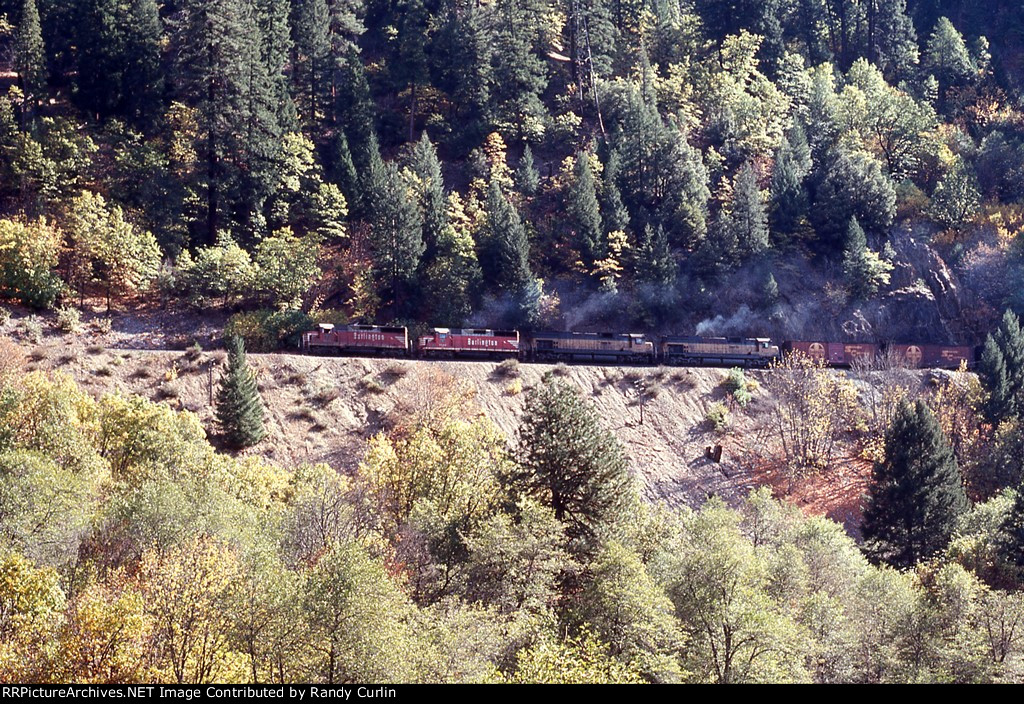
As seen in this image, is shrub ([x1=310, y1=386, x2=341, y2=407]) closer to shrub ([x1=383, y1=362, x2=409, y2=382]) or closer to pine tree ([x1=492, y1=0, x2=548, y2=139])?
shrub ([x1=383, y1=362, x2=409, y2=382])

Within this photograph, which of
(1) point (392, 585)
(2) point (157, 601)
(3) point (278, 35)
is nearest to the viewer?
(2) point (157, 601)

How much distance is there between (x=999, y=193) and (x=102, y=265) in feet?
248

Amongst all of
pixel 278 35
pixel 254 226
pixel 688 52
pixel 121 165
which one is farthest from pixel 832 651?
pixel 688 52

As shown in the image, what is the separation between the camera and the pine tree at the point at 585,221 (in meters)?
74.4

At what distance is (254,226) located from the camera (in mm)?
71500

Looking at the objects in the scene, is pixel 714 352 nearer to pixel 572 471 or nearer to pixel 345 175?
pixel 345 175

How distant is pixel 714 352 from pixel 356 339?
85.6 ft

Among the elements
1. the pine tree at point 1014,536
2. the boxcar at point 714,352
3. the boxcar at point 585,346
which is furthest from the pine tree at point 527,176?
the pine tree at point 1014,536

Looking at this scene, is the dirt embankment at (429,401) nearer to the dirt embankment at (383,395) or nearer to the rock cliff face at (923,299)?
the dirt embankment at (383,395)

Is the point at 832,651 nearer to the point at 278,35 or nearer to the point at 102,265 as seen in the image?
the point at 102,265

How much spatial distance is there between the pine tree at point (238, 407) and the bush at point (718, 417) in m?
29.3

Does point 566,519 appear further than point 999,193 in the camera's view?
No

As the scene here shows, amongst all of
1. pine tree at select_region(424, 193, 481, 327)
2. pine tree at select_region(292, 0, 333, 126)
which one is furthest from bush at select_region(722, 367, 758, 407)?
pine tree at select_region(292, 0, 333, 126)

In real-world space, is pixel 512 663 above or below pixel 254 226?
below
